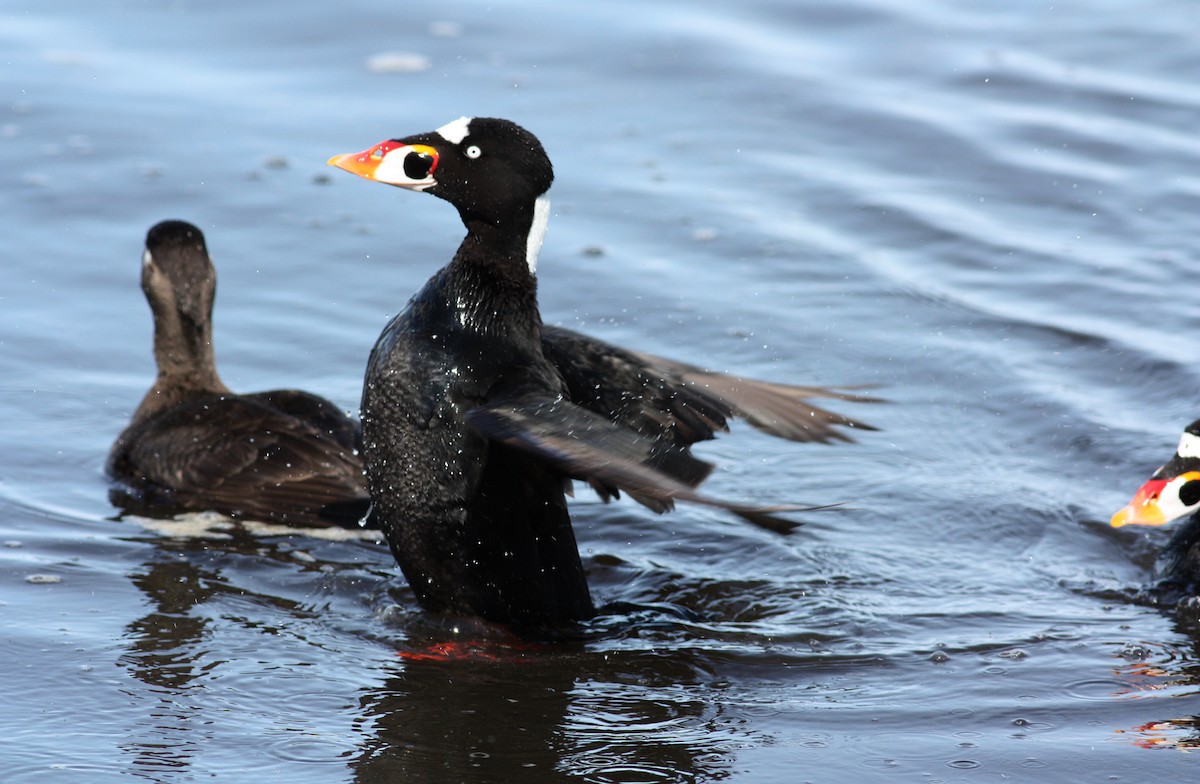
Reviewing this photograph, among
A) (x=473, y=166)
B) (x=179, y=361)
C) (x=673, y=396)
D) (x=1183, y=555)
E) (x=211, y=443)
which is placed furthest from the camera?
(x=179, y=361)

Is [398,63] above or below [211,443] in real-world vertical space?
above

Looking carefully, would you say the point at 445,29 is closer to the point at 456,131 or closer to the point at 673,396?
the point at 673,396

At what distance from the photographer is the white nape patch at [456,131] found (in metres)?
5.63

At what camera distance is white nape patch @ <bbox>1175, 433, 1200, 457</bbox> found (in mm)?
6609

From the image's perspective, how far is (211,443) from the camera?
23.8ft

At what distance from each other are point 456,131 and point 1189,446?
320 centimetres

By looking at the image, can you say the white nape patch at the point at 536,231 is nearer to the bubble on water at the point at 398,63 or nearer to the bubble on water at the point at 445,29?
the bubble on water at the point at 398,63

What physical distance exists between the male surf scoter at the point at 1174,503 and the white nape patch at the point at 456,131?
9.65ft

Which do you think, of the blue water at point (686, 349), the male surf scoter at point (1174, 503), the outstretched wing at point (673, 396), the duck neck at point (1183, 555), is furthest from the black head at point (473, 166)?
the duck neck at point (1183, 555)

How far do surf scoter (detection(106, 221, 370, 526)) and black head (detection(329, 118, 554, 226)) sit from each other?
1773 mm

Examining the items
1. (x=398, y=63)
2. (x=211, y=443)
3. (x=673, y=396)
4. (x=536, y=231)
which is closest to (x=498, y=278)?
(x=536, y=231)

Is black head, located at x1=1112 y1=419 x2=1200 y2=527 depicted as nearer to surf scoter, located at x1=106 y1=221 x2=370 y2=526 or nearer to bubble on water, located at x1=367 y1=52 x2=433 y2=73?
surf scoter, located at x1=106 y1=221 x2=370 y2=526

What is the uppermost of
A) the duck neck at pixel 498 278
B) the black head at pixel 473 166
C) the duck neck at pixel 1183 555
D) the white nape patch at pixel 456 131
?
the white nape patch at pixel 456 131

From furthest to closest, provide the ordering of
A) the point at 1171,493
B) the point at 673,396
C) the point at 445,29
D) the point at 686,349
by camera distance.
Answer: the point at 445,29, the point at 686,349, the point at 1171,493, the point at 673,396
